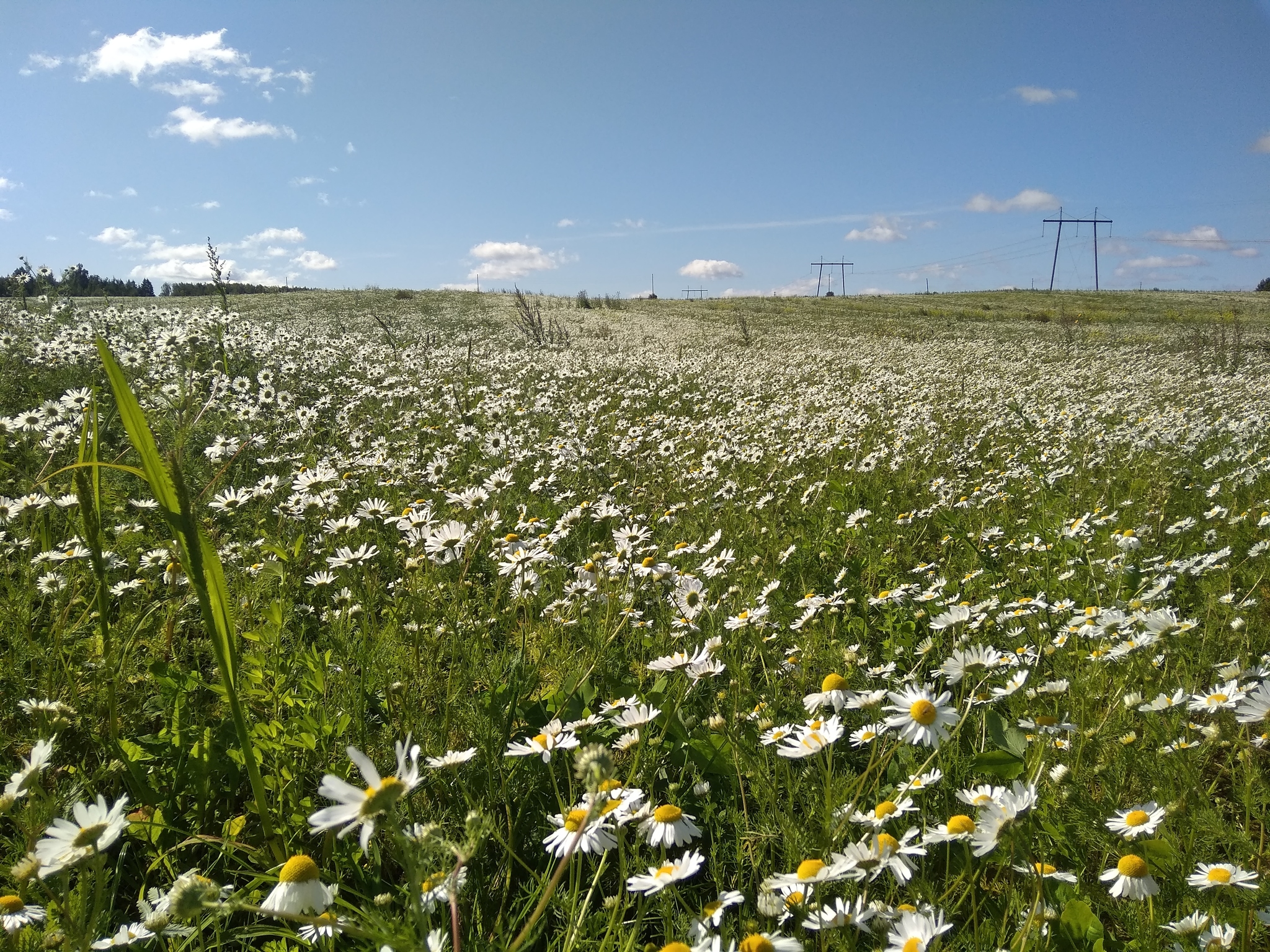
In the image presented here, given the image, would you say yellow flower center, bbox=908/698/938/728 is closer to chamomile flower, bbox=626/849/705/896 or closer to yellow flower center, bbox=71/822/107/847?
chamomile flower, bbox=626/849/705/896

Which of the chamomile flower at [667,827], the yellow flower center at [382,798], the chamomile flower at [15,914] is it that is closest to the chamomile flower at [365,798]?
the yellow flower center at [382,798]

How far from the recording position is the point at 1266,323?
23391 mm

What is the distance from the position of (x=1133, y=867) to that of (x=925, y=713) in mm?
404

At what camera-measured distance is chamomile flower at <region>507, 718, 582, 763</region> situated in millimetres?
1407

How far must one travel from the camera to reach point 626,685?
201 centimetres

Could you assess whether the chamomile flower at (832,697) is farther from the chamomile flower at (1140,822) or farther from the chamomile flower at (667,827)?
Result: the chamomile flower at (1140,822)

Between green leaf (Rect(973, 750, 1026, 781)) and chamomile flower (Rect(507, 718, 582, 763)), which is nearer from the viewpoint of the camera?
chamomile flower (Rect(507, 718, 582, 763))

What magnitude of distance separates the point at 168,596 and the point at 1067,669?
2.85 meters

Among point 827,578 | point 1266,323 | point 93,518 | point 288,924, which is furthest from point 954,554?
point 1266,323

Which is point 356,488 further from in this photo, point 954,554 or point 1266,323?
point 1266,323

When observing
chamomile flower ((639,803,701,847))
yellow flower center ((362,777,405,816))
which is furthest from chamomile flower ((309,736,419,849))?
chamomile flower ((639,803,701,847))

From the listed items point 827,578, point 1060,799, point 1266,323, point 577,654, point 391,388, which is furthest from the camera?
point 1266,323

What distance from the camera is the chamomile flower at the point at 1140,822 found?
1.25m

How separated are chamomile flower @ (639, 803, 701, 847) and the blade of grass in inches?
29.2
